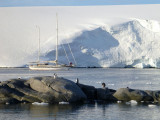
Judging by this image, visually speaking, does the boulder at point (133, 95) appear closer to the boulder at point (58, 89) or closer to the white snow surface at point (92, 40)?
the boulder at point (58, 89)

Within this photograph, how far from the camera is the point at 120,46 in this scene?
68.9m

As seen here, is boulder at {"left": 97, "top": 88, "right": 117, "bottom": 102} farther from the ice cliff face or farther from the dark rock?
the ice cliff face

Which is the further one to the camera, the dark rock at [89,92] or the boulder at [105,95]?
the dark rock at [89,92]

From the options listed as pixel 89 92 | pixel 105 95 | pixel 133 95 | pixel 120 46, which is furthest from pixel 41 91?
pixel 120 46

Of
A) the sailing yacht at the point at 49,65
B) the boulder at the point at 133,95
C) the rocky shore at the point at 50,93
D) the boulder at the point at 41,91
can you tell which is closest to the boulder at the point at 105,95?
the rocky shore at the point at 50,93

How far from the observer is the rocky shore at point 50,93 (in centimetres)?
1725

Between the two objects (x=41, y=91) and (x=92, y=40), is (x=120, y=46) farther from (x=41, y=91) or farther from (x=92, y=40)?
(x=41, y=91)

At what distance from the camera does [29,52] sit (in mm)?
73625

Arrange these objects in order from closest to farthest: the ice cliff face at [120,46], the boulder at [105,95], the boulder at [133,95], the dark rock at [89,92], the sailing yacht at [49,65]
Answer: the boulder at [133,95]
the boulder at [105,95]
the dark rock at [89,92]
the ice cliff face at [120,46]
the sailing yacht at [49,65]

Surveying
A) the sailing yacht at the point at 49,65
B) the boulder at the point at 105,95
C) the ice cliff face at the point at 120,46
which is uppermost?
the ice cliff face at the point at 120,46

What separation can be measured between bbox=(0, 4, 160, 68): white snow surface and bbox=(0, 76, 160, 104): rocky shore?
1886 inches

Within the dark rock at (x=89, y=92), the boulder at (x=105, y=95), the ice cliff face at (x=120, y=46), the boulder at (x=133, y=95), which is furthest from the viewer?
the ice cliff face at (x=120, y=46)

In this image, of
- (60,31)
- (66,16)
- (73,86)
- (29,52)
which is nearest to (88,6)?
(66,16)

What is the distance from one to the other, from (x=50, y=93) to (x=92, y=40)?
5565cm
